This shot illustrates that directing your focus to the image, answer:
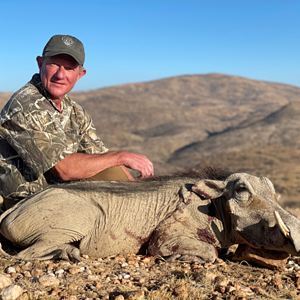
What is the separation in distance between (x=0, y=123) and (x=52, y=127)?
23.9 inches

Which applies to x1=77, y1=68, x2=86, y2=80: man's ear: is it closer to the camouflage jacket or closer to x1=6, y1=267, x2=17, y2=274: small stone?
the camouflage jacket

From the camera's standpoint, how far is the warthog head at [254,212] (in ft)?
13.5

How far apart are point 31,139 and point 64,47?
4.03ft

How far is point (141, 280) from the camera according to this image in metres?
3.83

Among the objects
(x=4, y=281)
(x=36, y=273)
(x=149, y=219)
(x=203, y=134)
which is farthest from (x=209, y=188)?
Answer: (x=203, y=134)

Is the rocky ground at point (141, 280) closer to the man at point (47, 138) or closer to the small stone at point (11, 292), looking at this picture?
the small stone at point (11, 292)

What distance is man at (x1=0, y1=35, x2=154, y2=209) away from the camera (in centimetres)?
477

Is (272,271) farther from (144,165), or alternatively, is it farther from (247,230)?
(144,165)

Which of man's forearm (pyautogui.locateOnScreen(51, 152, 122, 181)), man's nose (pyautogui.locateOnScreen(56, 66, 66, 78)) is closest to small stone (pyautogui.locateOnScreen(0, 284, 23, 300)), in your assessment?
man's forearm (pyautogui.locateOnScreen(51, 152, 122, 181))

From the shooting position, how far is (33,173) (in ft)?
16.6

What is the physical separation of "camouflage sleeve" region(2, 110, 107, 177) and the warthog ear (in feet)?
5.20

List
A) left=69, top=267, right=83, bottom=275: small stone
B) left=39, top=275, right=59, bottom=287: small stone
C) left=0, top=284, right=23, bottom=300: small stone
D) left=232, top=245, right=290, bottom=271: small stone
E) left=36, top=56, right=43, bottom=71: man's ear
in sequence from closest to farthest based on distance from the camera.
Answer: left=0, top=284, right=23, bottom=300: small stone, left=39, top=275, right=59, bottom=287: small stone, left=69, top=267, right=83, bottom=275: small stone, left=232, top=245, right=290, bottom=271: small stone, left=36, top=56, right=43, bottom=71: man's ear

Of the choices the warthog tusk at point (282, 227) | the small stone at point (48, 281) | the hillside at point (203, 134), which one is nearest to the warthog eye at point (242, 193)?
the warthog tusk at point (282, 227)

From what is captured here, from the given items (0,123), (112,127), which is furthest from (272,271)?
(112,127)
